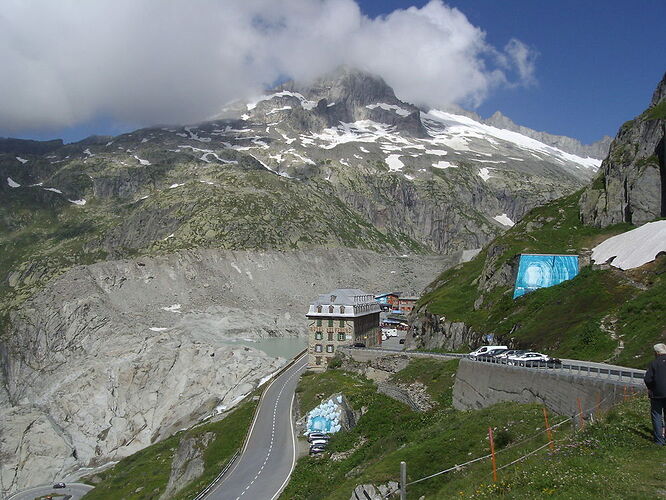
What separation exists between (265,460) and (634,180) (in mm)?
53590

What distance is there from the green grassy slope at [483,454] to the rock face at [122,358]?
58731 mm

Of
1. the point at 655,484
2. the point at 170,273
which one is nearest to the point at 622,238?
the point at 655,484

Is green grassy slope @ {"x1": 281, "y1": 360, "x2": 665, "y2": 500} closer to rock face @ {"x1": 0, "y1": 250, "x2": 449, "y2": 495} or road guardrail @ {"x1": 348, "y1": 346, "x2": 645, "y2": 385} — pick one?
road guardrail @ {"x1": 348, "y1": 346, "x2": 645, "y2": 385}

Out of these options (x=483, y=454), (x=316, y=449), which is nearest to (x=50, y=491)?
(x=316, y=449)

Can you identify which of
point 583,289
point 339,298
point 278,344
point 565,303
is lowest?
point 278,344

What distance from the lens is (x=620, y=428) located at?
16141 mm

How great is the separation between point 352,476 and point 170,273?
174851 millimetres

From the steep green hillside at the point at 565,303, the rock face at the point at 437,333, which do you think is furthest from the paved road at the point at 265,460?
the steep green hillside at the point at 565,303

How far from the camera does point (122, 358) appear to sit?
133 m

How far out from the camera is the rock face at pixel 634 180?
65.7 m

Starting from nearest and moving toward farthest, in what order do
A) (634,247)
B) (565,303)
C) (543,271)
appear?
(565,303), (634,247), (543,271)

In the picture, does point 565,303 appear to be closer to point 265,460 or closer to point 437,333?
point 437,333

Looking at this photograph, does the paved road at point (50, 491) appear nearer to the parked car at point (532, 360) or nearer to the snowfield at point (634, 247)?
the parked car at point (532, 360)

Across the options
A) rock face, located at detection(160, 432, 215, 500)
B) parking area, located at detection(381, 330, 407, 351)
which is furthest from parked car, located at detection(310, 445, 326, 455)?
parking area, located at detection(381, 330, 407, 351)
